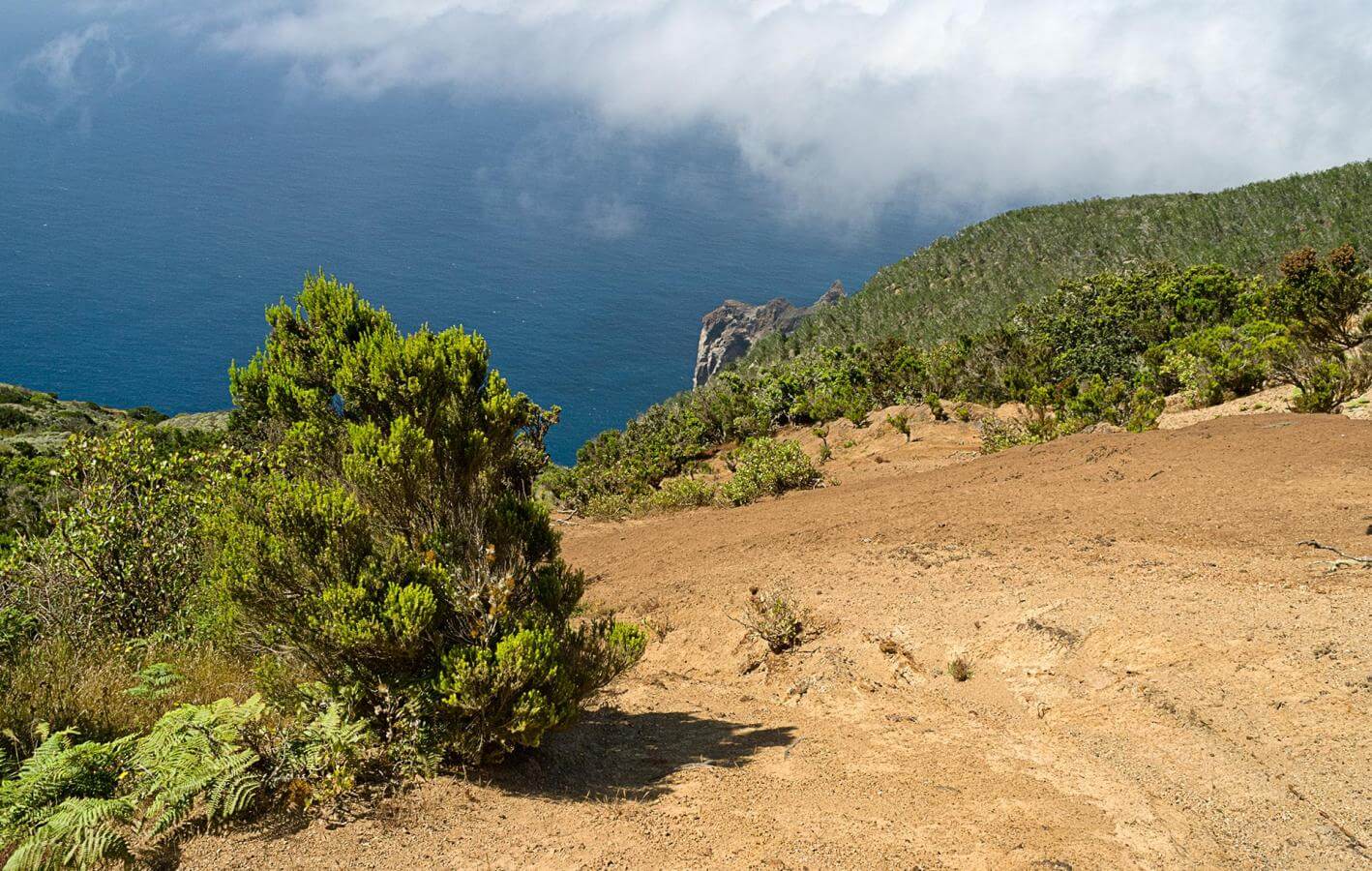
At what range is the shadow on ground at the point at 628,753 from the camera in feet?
19.9

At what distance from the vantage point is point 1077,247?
2594 inches

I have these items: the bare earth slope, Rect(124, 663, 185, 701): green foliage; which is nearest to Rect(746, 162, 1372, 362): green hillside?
the bare earth slope

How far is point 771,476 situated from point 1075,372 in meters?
13.3

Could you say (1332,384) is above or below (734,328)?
below

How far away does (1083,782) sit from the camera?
18.5 feet

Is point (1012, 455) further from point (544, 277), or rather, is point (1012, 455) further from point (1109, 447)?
point (544, 277)

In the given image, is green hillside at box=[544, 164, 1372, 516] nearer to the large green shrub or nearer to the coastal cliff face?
the large green shrub

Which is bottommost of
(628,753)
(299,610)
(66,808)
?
(628,753)

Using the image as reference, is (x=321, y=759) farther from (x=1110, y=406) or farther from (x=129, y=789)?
(x=1110, y=406)

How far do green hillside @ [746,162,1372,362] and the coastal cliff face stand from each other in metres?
57.1

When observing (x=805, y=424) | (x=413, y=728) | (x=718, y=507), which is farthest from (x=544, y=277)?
(x=413, y=728)

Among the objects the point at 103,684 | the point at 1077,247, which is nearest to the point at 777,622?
the point at 103,684

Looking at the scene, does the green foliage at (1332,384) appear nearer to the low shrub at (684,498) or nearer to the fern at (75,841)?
the low shrub at (684,498)

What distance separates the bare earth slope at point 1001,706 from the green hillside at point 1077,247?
149 ft
